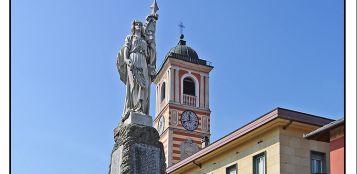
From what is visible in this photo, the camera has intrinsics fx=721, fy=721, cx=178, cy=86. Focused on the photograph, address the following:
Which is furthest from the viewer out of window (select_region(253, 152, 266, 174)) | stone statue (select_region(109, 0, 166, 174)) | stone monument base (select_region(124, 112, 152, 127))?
window (select_region(253, 152, 266, 174))

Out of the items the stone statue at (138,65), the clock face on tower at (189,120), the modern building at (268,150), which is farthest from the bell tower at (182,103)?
the stone statue at (138,65)

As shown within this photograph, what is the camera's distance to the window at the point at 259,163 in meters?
30.0

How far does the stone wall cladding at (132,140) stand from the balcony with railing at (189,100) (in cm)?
5338

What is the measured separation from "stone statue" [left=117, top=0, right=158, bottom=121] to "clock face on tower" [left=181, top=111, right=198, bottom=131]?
51493 millimetres

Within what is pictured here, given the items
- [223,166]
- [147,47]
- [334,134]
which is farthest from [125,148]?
[223,166]

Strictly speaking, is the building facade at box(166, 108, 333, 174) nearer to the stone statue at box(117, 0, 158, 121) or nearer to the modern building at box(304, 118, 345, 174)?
the modern building at box(304, 118, 345, 174)

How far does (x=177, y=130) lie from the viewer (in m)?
67.7

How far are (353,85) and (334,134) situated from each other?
1021 centimetres

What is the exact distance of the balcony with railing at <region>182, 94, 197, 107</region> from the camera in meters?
69.4

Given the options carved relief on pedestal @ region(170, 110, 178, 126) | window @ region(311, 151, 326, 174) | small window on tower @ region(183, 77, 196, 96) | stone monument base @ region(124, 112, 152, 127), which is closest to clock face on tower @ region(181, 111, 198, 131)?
carved relief on pedestal @ region(170, 110, 178, 126)

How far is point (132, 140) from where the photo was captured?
15.6 metres

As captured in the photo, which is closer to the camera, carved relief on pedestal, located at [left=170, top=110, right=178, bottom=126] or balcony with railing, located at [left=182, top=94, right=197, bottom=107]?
carved relief on pedestal, located at [left=170, top=110, right=178, bottom=126]

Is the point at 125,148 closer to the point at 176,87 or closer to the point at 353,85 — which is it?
the point at 353,85

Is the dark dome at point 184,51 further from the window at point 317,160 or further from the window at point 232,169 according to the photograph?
the window at point 317,160
